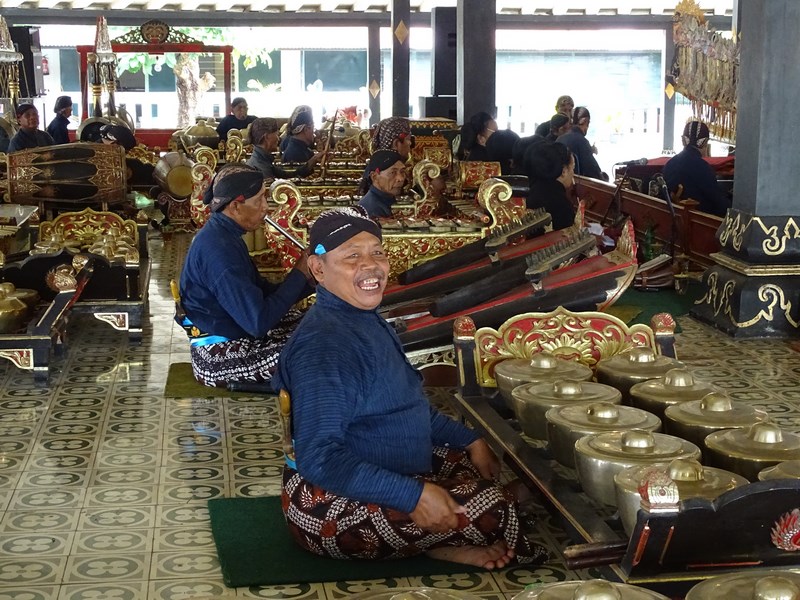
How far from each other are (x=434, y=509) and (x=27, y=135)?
7.13 m

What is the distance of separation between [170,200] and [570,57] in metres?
11.0

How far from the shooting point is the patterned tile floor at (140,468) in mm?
2688

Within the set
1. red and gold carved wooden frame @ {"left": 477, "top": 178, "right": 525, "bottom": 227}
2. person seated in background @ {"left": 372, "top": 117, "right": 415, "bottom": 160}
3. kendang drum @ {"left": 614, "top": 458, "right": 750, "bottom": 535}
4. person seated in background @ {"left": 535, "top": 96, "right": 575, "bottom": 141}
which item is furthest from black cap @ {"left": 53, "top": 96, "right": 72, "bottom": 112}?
kendang drum @ {"left": 614, "top": 458, "right": 750, "bottom": 535}

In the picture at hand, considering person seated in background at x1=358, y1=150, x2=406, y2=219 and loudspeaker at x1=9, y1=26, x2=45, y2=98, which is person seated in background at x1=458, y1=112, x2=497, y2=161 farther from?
loudspeaker at x1=9, y1=26, x2=45, y2=98

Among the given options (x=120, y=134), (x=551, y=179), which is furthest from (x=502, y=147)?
(x=120, y=134)

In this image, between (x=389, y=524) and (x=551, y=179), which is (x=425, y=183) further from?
(x=389, y=524)

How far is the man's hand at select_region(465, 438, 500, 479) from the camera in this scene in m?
2.92

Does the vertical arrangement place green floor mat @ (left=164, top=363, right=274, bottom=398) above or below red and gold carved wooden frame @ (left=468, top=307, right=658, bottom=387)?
below

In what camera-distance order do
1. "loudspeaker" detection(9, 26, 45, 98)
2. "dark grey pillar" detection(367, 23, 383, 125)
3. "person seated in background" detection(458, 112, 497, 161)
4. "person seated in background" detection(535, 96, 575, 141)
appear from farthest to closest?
"dark grey pillar" detection(367, 23, 383, 125) < "loudspeaker" detection(9, 26, 45, 98) < "person seated in background" detection(535, 96, 575, 141) < "person seated in background" detection(458, 112, 497, 161)

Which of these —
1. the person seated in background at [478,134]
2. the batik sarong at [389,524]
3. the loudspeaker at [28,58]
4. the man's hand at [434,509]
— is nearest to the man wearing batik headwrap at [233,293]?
the batik sarong at [389,524]

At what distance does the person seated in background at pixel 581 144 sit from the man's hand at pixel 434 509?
6.86m

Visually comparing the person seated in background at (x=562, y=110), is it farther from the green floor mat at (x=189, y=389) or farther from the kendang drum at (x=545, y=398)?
the kendang drum at (x=545, y=398)

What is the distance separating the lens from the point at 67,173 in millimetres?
7945

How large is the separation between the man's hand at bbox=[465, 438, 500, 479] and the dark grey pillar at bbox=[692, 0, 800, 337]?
9.34 feet
